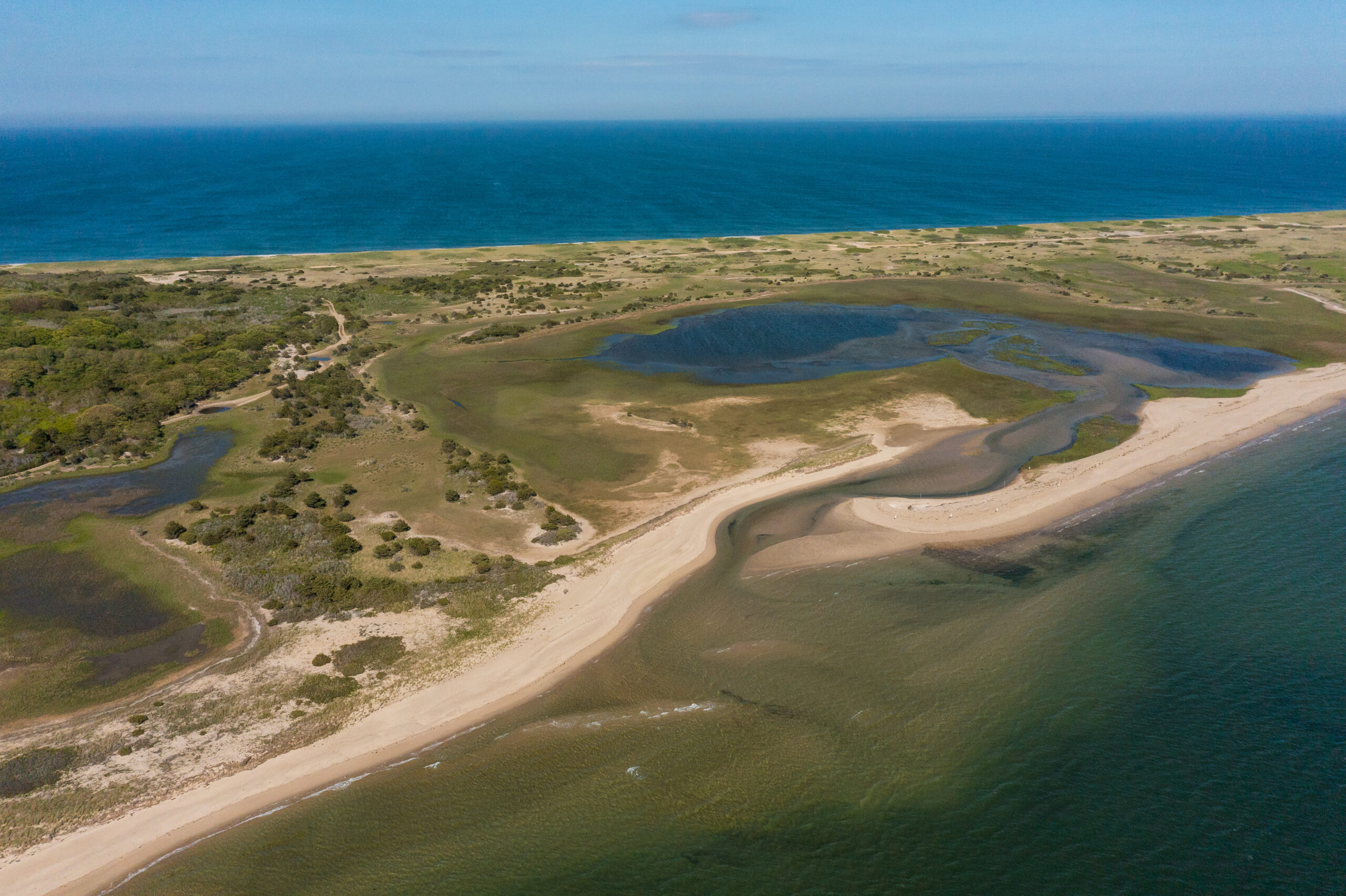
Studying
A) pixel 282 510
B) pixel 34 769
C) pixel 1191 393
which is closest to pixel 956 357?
pixel 1191 393

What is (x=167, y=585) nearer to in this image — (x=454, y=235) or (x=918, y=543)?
(x=918, y=543)

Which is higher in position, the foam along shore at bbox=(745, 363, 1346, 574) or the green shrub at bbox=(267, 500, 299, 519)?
the foam along shore at bbox=(745, 363, 1346, 574)

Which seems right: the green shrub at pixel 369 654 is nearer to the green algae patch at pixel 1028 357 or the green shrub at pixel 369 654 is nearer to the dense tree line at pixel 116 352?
the dense tree line at pixel 116 352

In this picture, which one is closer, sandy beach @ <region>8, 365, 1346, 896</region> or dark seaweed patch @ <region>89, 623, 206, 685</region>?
sandy beach @ <region>8, 365, 1346, 896</region>

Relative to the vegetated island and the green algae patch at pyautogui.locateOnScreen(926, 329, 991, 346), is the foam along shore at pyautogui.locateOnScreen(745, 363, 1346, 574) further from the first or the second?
the green algae patch at pyautogui.locateOnScreen(926, 329, 991, 346)

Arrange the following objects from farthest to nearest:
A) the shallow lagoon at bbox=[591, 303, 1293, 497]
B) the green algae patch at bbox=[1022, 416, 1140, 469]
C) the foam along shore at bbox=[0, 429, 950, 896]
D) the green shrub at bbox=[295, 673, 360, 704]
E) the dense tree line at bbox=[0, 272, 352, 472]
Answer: the dense tree line at bbox=[0, 272, 352, 472]
the shallow lagoon at bbox=[591, 303, 1293, 497]
the green algae patch at bbox=[1022, 416, 1140, 469]
the green shrub at bbox=[295, 673, 360, 704]
the foam along shore at bbox=[0, 429, 950, 896]

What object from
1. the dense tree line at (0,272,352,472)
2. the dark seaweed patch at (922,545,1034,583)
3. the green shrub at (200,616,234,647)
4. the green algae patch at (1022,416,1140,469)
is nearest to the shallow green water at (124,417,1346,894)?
the dark seaweed patch at (922,545,1034,583)

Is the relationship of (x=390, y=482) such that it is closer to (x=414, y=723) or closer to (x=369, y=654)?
(x=369, y=654)
